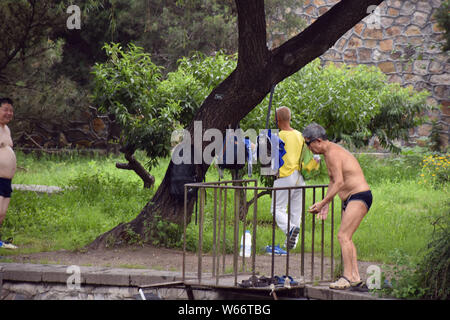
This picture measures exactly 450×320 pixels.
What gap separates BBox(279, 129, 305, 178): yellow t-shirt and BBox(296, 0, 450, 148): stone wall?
11.4 m

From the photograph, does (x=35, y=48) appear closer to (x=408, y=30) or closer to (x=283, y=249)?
(x=283, y=249)

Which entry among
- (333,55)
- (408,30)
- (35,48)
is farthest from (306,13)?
(35,48)

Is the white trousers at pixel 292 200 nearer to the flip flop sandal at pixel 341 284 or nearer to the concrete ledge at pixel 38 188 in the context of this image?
the flip flop sandal at pixel 341 284

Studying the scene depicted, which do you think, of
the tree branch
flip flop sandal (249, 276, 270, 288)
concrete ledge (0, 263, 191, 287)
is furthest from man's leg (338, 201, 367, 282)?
the tree branch

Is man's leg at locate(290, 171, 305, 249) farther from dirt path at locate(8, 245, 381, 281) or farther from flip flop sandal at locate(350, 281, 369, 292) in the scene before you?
flip flop sandal at locate(350, 281, 369, 292)

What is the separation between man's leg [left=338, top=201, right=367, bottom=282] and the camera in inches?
258

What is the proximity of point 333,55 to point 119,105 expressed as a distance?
1045 cm

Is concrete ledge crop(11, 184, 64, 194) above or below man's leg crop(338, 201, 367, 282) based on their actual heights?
above

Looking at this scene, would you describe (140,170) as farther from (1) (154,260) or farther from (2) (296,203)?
(2) (296,203)

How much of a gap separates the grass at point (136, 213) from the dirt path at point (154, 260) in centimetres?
38

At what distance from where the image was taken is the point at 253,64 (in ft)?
29.7

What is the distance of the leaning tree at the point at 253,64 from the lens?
8914mm

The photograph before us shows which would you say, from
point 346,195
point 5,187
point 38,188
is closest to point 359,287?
point 346,195
